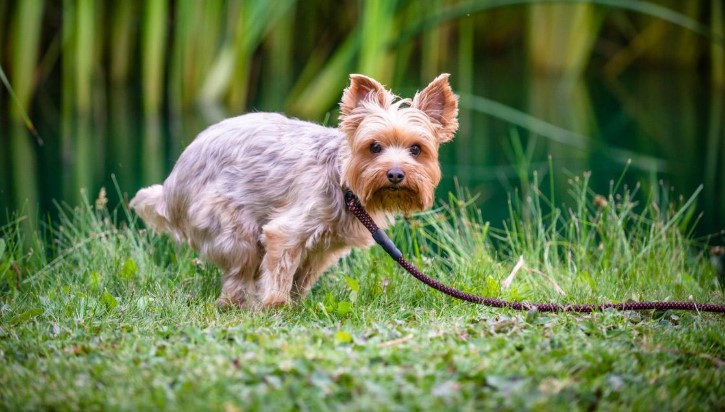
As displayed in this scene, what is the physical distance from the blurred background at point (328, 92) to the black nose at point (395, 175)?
3.03 metres

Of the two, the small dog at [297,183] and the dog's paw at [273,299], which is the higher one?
the small dog at [297,183]

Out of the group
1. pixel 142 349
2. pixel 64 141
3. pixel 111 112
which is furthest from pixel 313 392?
pixel 111 112

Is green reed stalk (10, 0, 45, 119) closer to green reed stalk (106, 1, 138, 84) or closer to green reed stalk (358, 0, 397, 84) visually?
green reed stalk (106, 1, 138, 84)

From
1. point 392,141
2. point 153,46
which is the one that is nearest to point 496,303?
point 392,141

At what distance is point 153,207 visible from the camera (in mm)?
6453

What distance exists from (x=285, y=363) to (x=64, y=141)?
10.7m

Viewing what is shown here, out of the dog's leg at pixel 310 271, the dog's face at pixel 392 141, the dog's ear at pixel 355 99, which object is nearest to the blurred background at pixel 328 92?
the dog's leg at pixel 310 271

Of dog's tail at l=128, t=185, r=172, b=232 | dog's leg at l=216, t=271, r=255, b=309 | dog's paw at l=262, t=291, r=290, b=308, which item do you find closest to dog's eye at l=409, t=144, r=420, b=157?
dog's paw at l=262, t=291, r=290, b=308

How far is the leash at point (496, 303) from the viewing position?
5109mm

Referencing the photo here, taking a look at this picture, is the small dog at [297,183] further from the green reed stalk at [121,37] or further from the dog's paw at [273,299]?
the green reed stalk at [121,37]

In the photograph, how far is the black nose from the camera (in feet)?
17.3

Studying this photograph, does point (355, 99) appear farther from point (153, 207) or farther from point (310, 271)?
point (153, 207)

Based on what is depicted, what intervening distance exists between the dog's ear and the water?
9.64 ft

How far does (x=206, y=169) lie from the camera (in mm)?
6023
